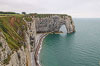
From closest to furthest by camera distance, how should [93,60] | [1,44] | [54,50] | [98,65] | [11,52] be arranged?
[1,44] < [11,52] < [98,65] < [93,60] < [54,50]

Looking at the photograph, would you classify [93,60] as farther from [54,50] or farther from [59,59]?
[54,50]

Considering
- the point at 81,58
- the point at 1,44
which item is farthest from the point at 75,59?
the point at 1,44

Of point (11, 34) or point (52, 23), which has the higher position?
point (52, 23)

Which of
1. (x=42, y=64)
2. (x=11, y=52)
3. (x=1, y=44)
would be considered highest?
(x=1, y=44)

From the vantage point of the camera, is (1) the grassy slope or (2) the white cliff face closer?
(1) the grassy slope

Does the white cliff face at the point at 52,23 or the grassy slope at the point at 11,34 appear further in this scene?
the white cliff face at the point at 52,23

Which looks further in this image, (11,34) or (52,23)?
(52,23)

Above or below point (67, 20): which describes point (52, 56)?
below

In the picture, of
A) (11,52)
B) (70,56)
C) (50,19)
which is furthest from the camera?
(50,19)

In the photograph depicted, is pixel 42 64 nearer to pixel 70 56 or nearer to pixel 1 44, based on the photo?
pixel 70 56

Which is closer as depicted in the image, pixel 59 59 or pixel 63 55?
pixel 59 59
